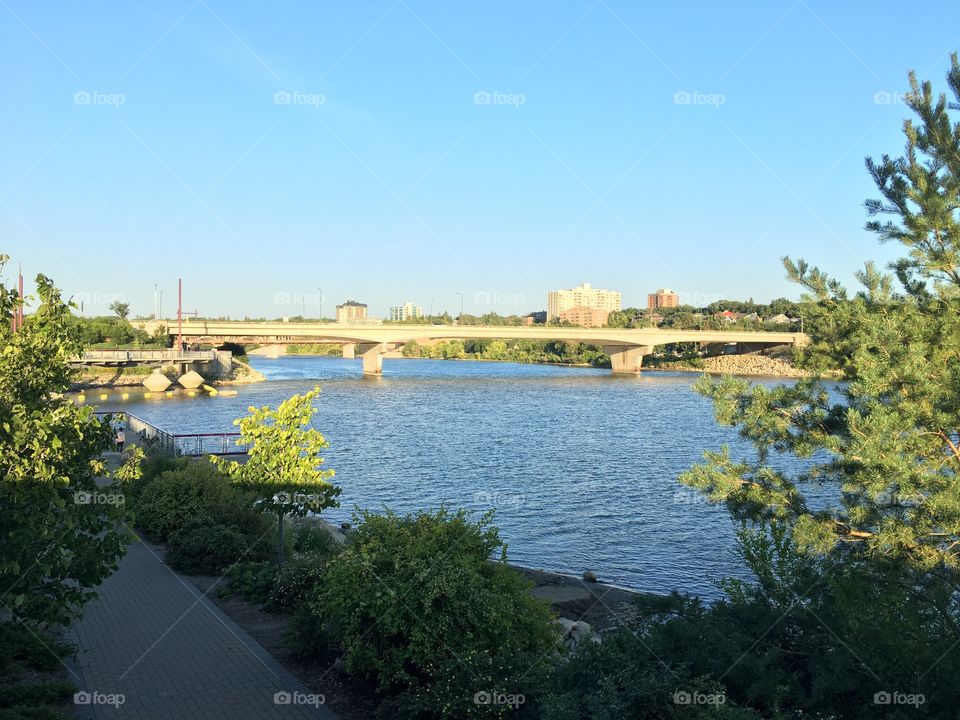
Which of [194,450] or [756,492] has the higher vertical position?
[756,492]

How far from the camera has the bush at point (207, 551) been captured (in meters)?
14.5

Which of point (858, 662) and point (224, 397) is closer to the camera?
point (858, 662)

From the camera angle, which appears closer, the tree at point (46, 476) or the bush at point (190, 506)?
the tree at point (46, 476)

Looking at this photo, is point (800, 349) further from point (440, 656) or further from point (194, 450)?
point (194, 450)

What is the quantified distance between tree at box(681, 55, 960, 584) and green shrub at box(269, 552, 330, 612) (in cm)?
630

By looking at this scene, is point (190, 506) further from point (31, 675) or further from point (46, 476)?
point (46, 476)

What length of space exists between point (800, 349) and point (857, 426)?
2.53m

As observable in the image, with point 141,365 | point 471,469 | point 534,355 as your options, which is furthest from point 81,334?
point 534,355

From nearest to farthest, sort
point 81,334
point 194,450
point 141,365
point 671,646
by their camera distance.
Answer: point 671,646, point 81,334, point 194,450, point 141,365

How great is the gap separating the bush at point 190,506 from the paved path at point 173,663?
303cm

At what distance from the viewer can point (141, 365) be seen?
78062 mm

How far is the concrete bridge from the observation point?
8319cm

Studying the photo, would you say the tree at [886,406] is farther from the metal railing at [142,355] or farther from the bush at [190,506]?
the metal railing at [142,355]

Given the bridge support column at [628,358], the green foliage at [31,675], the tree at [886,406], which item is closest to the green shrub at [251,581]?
the green foliage at [31,675]
